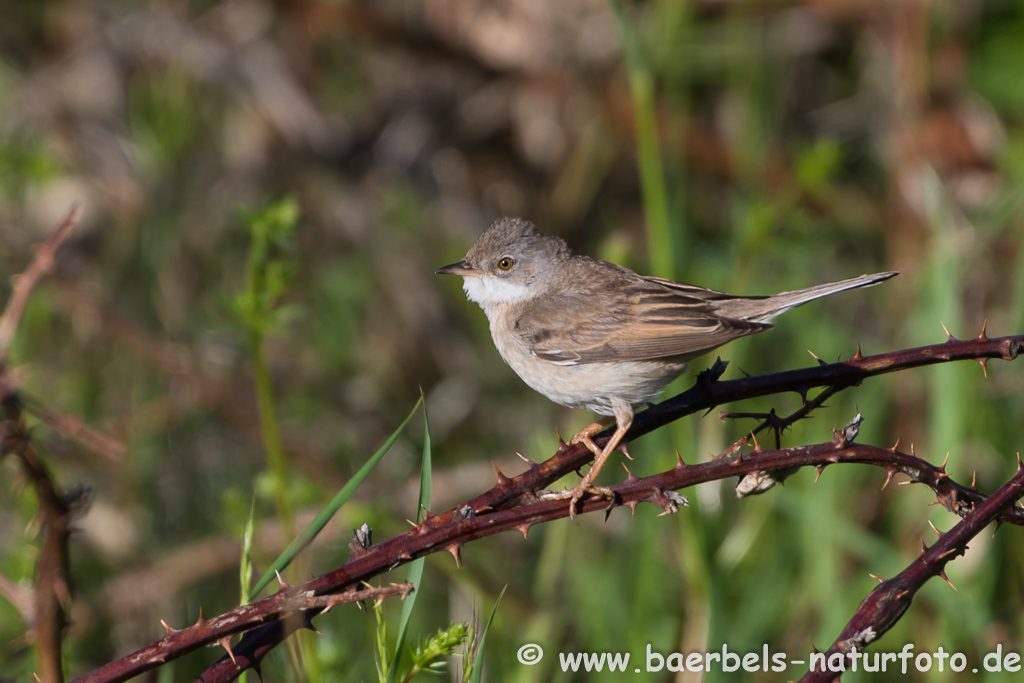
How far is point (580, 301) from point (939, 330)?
1.75 metres

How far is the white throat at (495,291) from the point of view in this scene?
14.5 feet

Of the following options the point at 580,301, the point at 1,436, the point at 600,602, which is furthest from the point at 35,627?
the point at 600,602

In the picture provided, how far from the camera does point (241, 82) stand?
7.46 m

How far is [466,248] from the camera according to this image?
742 centimetres

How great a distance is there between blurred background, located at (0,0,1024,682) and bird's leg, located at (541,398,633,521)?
82 centimetres

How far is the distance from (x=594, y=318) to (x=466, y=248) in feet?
11.5

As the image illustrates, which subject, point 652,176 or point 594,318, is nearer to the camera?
point 594,318

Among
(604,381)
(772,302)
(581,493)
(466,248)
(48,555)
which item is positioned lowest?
(48,555)

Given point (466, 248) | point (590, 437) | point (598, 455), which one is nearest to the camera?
point (598, 455)

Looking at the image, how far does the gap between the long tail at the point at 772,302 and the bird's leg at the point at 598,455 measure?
595mm

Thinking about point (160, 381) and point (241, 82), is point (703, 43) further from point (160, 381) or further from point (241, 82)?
point (160, 381)

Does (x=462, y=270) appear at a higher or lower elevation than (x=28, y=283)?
higher

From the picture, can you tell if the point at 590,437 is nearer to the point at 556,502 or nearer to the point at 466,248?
the point at 556,502

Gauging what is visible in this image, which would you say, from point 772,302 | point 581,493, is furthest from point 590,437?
point 772,302
